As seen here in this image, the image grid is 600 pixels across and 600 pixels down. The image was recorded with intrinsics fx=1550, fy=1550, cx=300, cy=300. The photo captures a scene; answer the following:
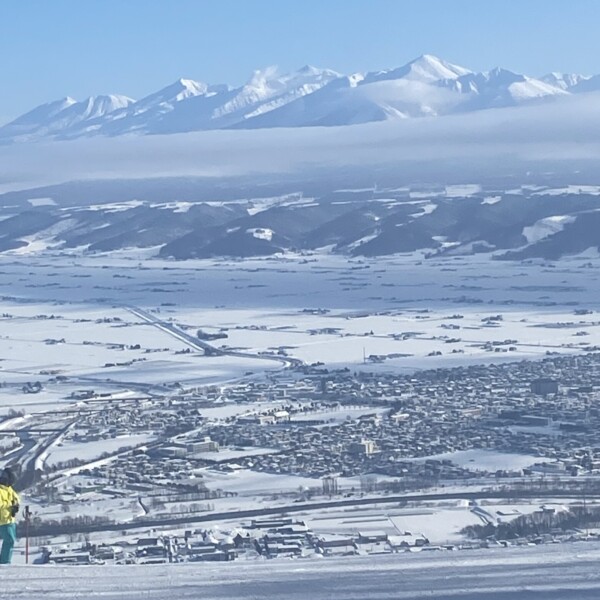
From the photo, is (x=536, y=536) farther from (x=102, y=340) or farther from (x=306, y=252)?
(x=306, y=252)

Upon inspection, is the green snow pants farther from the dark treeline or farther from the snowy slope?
the snowy slope

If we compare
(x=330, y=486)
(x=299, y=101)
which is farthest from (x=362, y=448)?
(x=299, y=101)

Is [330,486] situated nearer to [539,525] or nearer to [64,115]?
Result: [539,525]

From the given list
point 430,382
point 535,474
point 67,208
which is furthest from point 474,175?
point 535,474

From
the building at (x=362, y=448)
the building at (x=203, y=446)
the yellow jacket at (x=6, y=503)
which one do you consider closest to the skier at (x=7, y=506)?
the yellow jacket at (x=6, y=503)

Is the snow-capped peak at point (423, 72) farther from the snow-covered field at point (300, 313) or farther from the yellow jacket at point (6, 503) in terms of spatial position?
the yellow jacket at point (6, 503)

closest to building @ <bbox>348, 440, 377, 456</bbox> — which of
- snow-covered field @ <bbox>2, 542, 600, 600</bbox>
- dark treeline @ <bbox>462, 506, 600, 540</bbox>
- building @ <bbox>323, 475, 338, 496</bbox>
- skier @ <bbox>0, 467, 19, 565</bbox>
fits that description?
building @ <bbox>323, 475, 338, 496</bbox>

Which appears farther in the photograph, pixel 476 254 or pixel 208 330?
pixel 476 254
